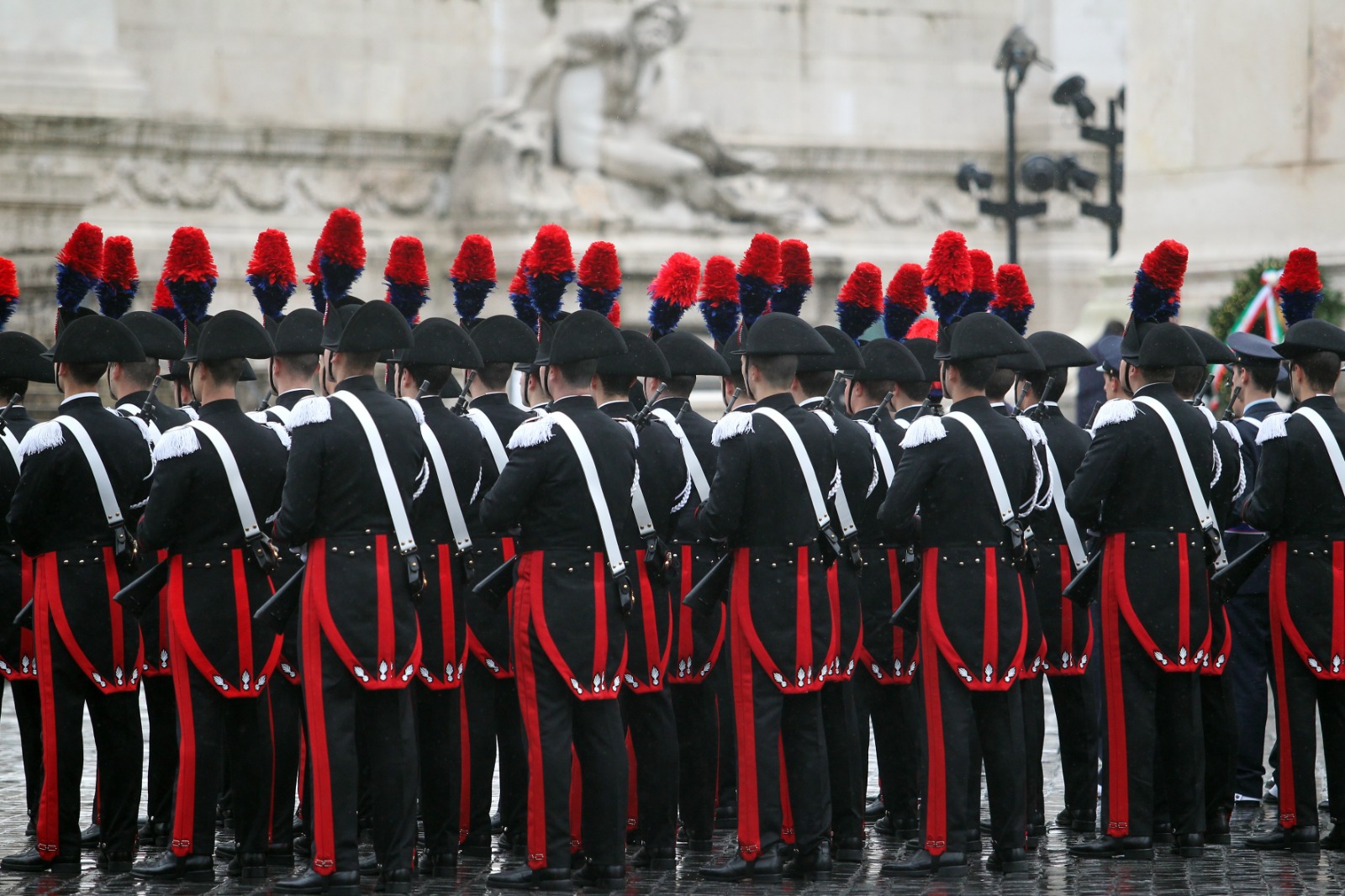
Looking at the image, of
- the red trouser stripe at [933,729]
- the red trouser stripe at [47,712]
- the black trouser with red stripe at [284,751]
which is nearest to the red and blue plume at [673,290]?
the red trouser stripe at [933,729]

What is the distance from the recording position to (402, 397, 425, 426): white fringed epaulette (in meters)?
8.27

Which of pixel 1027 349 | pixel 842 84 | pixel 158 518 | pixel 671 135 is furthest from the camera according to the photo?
pixel 842 84

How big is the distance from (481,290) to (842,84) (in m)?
15.1

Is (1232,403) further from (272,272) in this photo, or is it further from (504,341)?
(272,272)

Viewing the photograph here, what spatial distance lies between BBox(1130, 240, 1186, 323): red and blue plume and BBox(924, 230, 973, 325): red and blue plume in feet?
2.19

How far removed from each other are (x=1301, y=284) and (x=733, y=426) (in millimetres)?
2631

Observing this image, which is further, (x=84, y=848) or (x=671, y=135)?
(x=671, y=135)

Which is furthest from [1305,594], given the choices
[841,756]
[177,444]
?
[177,444]

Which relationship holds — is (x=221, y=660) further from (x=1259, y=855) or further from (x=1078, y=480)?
(x=1259, y=855)

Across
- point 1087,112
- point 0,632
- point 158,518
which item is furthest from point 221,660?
point 1087,112

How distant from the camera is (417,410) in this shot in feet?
27.8

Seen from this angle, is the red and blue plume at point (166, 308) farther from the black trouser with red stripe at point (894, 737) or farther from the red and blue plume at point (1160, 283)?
the red and blue plume at point (1160, 283)

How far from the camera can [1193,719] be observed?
8469 mm

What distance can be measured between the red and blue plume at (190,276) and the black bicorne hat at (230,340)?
38 cm
